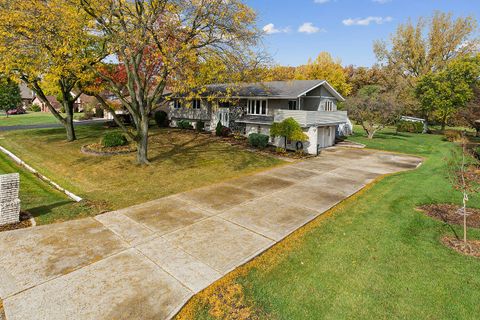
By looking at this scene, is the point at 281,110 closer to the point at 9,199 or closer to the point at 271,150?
the point at 271,150

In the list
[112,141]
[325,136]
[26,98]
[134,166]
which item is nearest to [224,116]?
[325,136]

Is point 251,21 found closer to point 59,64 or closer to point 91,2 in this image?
point 91,2

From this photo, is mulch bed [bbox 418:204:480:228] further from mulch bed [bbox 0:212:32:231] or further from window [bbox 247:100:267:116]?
window [bbox 247:100:267:116]

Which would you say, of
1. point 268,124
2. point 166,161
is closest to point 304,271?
point 166,161

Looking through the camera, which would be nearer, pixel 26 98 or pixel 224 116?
pixel 224 116

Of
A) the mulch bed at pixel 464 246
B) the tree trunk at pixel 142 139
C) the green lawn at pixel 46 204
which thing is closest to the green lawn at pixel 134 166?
the green lawn at pixel 46 204

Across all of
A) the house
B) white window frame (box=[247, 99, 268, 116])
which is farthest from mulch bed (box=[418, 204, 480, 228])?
white window frame (box=[247, 99, 268, 116])
